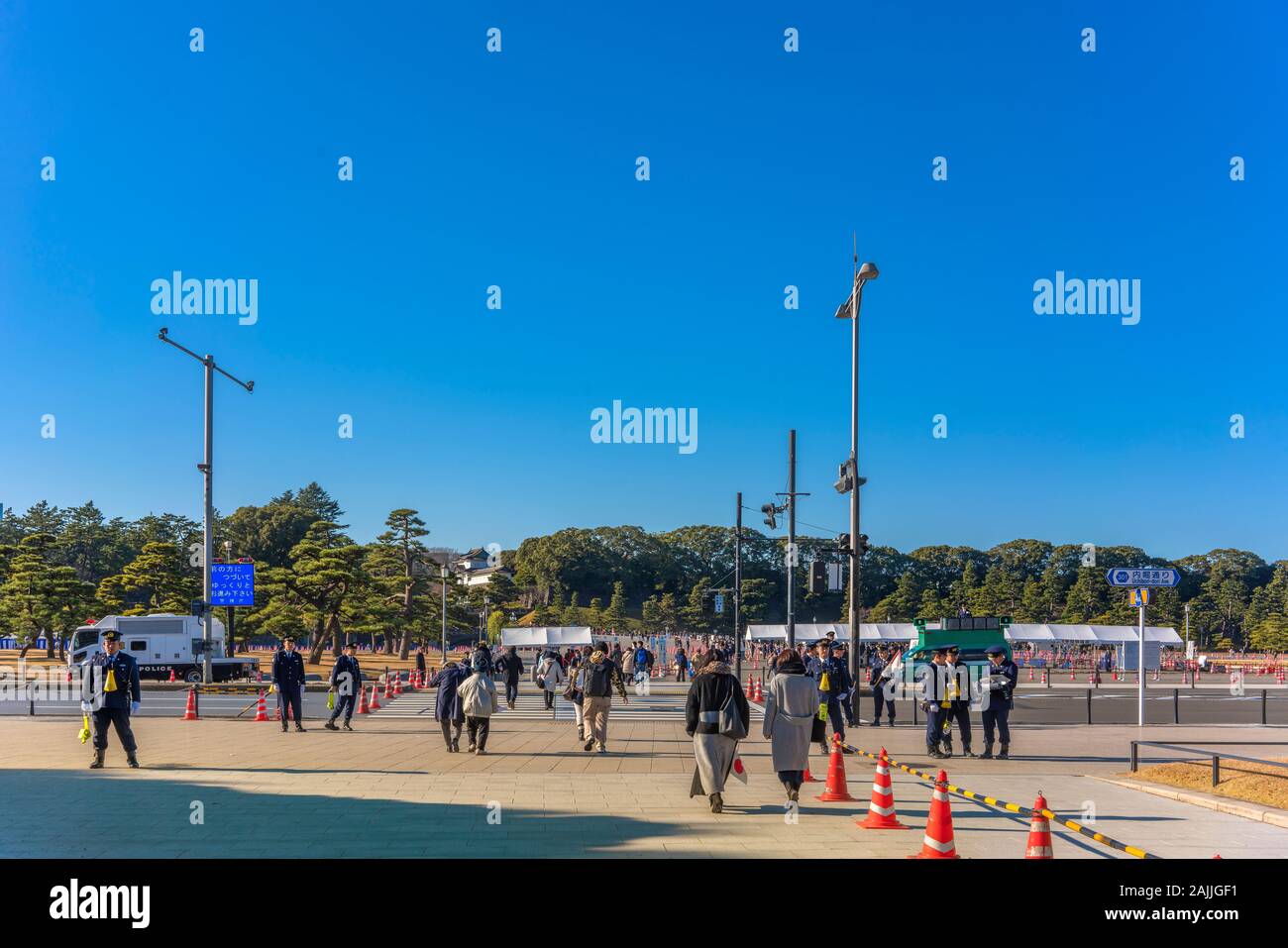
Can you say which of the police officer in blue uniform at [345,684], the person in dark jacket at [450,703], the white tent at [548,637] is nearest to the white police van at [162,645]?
the white tent at [548,637]

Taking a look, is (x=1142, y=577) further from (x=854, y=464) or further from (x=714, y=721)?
(x=714, y=721)

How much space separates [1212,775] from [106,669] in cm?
1403

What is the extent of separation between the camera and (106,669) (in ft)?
45.9

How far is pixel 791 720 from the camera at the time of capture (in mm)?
11117

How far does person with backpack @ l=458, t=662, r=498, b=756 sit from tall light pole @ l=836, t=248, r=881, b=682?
7618mm

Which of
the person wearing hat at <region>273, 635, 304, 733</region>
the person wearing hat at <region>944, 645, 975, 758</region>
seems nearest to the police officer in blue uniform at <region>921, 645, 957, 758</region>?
the person wearing hat at <region>944, 645, 975, 758</region>

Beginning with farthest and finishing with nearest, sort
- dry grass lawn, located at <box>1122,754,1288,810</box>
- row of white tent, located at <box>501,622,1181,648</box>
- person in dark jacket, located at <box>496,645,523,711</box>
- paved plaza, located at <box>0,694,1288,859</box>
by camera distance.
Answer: row of white tent, located at <box>501,622,1181,648</box>, person in dark jacket, located at <box>496,645,523,711</box>, dry grass lawn, located at <box>1122,754,1288,810</box>, paved plaza, located at <box>0,694,1288,859</box>

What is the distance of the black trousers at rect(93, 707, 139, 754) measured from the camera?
46.2ft

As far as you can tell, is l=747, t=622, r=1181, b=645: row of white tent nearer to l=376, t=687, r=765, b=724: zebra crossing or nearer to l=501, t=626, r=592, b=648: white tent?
l=501, t=626, r=592, b=648: white tent

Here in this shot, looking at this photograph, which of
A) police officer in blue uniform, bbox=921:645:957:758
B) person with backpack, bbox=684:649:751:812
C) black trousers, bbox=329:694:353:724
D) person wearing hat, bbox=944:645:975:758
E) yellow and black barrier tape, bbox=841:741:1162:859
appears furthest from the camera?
black trousers, bbox=329:694:353:724

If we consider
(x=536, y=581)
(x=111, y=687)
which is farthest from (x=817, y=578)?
(x=536, y=581)
